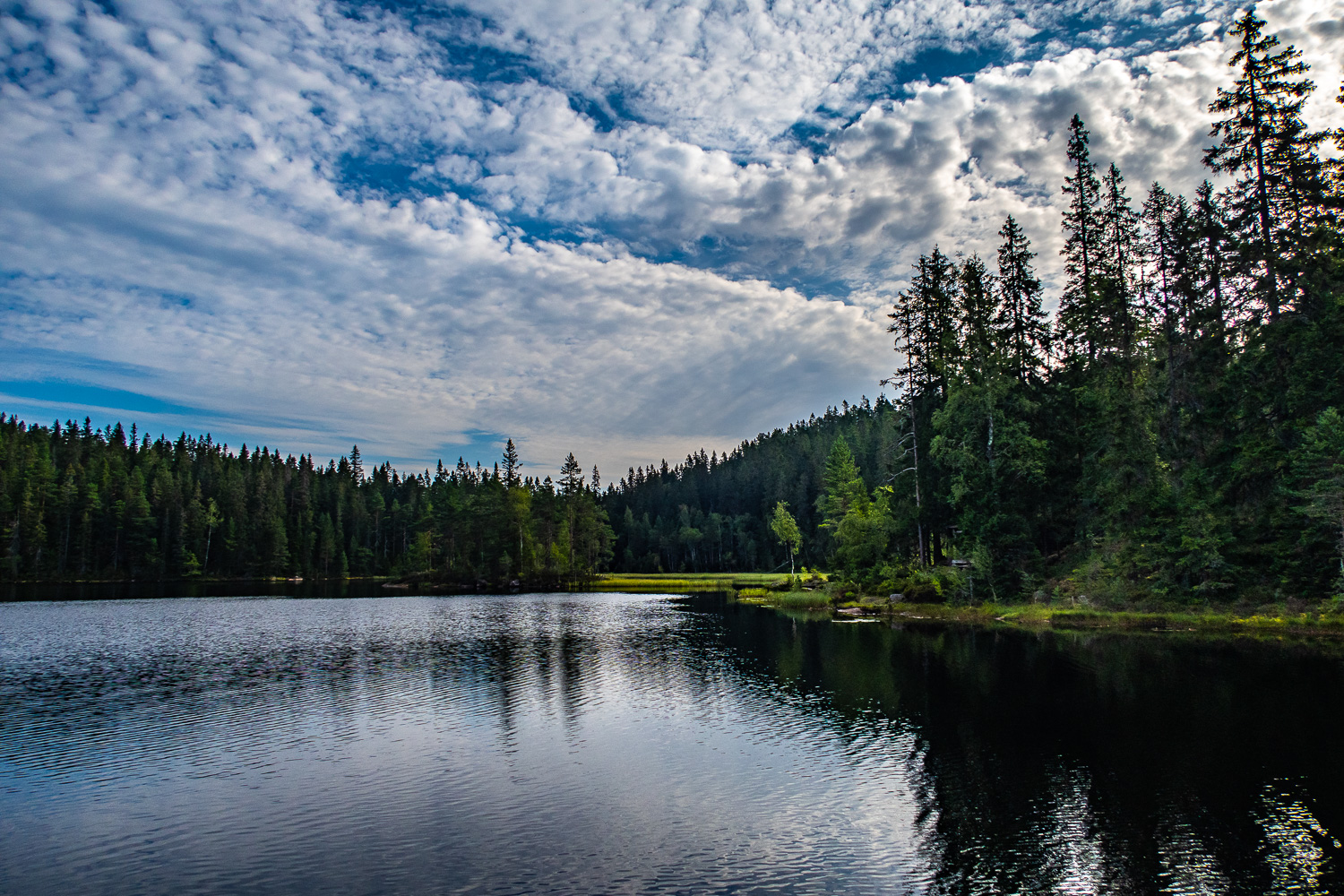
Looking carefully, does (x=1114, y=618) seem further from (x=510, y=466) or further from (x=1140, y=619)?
(x=510, y=466)

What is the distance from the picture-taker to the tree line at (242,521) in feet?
403

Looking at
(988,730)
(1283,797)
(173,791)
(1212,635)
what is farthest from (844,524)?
(173,791)

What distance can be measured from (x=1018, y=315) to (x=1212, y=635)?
101 ft

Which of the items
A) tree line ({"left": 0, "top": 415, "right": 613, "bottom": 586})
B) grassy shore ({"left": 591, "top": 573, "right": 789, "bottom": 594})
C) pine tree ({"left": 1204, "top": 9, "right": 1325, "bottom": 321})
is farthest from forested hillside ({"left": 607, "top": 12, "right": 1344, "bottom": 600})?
tree line ({"left": 0, "top": 415, "right": 613, "bottom": 586})

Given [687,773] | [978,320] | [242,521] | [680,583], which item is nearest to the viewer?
[687,773]

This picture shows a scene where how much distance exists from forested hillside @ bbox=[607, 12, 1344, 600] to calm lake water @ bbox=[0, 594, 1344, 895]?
11.1 metres

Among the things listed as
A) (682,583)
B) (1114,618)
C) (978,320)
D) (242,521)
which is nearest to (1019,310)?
(978,320)

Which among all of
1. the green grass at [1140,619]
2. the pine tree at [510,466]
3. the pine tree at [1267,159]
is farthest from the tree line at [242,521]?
the pine tree at [1267,159]

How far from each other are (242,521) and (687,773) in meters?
157

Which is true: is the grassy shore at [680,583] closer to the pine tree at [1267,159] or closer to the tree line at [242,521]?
the tree line at [242,521]

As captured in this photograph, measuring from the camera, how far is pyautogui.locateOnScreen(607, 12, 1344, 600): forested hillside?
132 ft

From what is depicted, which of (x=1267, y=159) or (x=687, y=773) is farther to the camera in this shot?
(x=1267, y=159)

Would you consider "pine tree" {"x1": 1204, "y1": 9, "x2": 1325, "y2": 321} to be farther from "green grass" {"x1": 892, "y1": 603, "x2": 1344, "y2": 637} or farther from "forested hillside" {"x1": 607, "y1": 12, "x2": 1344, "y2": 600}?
"green grass" {"x1": 892, "y1": 603, "x2": 1344, "y2": 637}

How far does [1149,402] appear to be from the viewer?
4953cm
